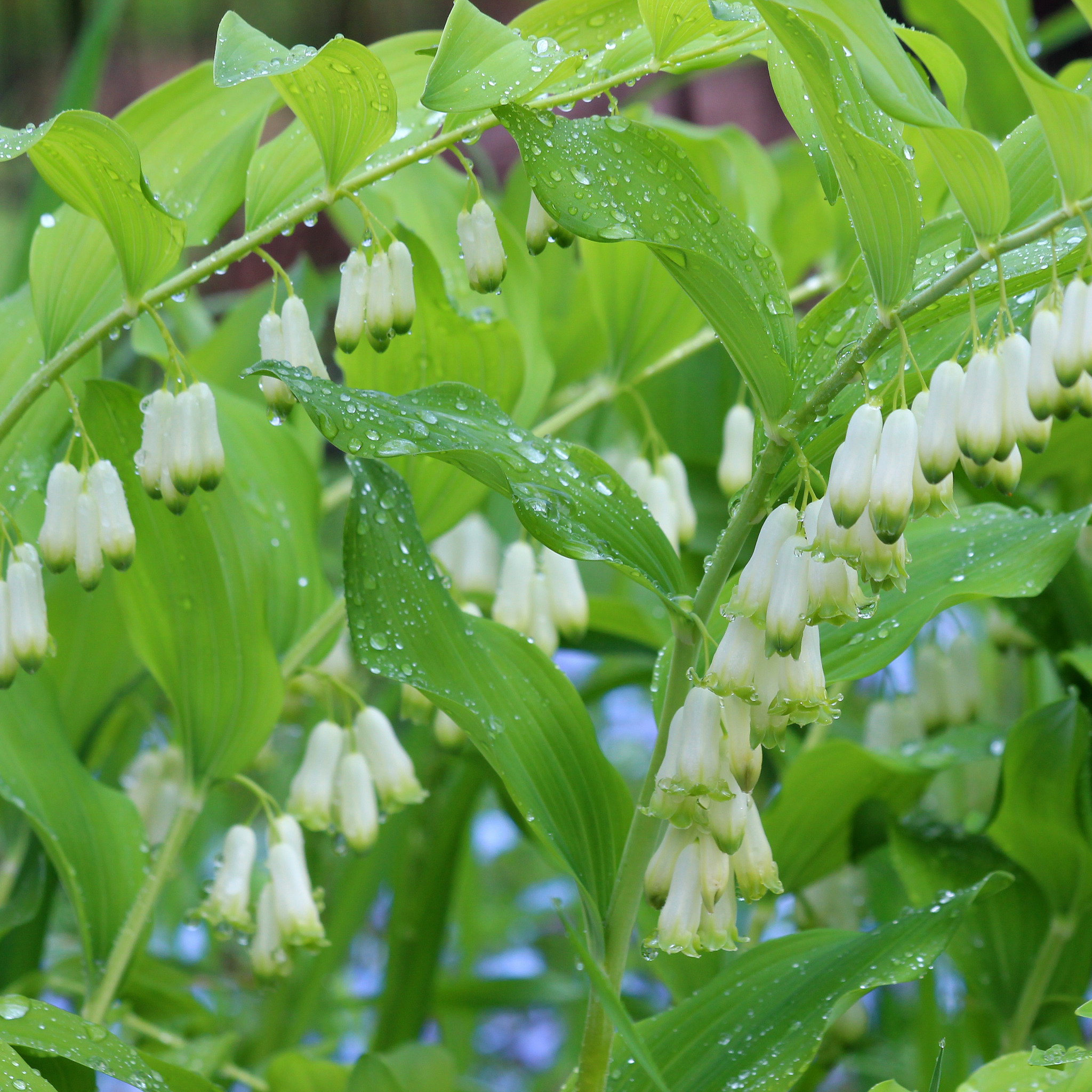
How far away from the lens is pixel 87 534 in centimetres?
85

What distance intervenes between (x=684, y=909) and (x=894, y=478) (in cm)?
33

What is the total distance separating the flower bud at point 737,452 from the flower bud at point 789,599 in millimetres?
572

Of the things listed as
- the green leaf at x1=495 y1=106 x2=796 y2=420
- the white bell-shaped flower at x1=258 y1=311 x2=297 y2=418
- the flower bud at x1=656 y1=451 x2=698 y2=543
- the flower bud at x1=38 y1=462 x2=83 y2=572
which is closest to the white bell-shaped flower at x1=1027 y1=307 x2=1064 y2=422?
the green leaf at x1=495 y1=106 x2=796 y2=420

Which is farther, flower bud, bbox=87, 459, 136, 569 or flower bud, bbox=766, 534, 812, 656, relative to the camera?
flower bud, bbox=87, 459, 136, 569

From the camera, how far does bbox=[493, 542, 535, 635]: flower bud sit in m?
1.15

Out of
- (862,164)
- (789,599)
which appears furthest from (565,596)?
(862,164)

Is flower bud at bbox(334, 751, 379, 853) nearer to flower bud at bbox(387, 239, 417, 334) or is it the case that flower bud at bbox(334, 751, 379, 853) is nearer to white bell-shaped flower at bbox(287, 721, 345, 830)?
white bell-shaped flower at bbox(287, 721, 345, 830)

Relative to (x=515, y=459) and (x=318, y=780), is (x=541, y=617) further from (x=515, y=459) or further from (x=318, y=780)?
(x=515, y=459)

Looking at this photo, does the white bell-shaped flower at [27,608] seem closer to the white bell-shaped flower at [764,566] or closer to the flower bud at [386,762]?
the flower bud at [386,762]

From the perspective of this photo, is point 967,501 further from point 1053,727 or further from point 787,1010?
point 787,1010

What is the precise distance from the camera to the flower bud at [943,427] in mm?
638

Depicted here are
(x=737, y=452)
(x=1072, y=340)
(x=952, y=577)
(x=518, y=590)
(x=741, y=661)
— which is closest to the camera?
(x=1072, y=340)

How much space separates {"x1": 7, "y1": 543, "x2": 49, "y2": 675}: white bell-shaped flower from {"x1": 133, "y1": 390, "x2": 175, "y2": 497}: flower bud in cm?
11

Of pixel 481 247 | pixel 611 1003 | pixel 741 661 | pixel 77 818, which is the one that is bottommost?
pixel 611 1003
